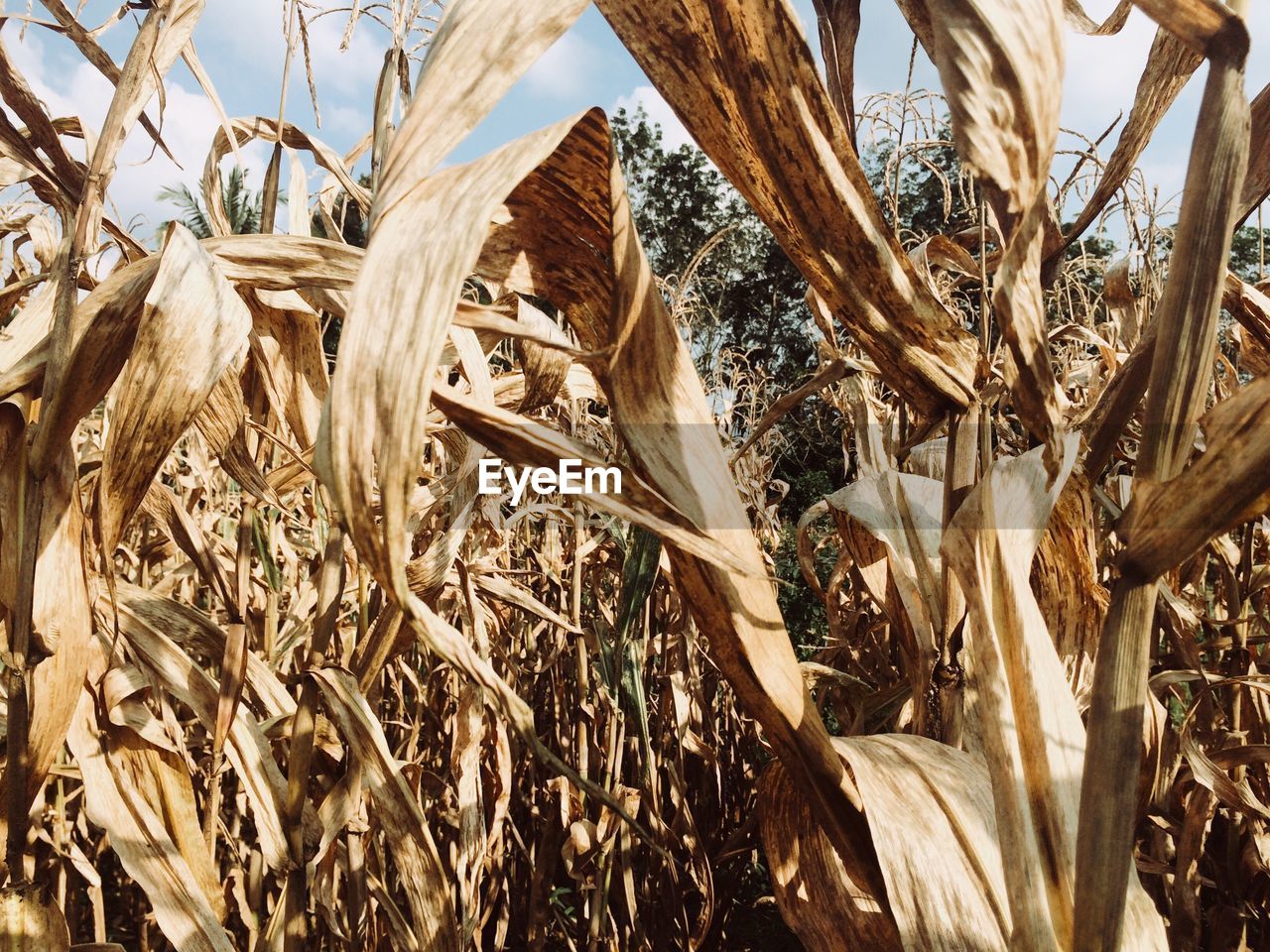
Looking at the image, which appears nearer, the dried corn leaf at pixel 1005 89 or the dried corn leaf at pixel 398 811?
the dried corn leaf at pixel 1005 89

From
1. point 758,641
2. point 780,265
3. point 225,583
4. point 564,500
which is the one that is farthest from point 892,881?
point 780,265

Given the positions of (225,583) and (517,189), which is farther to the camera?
(225,583)

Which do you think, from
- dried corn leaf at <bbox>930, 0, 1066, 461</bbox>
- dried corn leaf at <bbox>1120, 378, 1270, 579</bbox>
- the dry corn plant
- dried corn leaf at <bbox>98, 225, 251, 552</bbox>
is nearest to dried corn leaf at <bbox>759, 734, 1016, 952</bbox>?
the dry corn plant

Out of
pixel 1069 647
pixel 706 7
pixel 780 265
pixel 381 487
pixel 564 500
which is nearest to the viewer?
pixel 381 487

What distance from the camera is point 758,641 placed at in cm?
49

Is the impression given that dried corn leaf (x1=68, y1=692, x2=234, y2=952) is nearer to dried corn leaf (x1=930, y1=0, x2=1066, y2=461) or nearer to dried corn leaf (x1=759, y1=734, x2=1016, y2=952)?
dried corn leaf (x1=759, y1=734, x2=1016, y2=952)

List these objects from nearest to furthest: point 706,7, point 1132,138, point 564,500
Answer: point 706,7
point 1132,138
point 564,500

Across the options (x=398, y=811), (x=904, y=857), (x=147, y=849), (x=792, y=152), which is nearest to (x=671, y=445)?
(x=792, y=152)

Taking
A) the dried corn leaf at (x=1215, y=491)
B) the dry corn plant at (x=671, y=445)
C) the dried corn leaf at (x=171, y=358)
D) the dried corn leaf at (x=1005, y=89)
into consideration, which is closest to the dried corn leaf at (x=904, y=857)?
the dry corn plant at (x=671, y=445)

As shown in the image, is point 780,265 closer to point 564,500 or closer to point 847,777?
point 564,500

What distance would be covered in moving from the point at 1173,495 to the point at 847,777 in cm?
26

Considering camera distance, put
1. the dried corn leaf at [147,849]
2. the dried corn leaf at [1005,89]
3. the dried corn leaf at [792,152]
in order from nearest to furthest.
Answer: the dried corn leaf at [1005,89] → the dried corn leaf at [792,152] → the dried corn leaf at [147,849]

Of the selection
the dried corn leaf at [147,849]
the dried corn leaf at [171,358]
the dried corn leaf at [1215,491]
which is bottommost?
the dried corn leaf at [147,849]

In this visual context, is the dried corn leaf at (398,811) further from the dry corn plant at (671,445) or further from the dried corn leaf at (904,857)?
the dried corn leaf at (904,857)
